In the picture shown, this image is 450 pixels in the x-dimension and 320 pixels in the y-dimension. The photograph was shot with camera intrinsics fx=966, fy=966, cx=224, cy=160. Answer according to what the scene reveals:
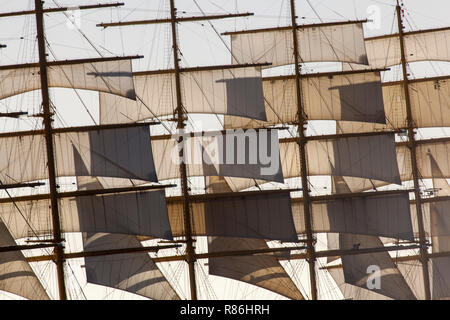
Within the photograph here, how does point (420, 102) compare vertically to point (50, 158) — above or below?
above

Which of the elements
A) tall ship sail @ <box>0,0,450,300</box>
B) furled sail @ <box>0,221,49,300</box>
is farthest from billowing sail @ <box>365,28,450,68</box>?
furled sail @ <box>0,221,49,300</box>

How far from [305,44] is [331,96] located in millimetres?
2725

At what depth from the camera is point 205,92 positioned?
41969 mm

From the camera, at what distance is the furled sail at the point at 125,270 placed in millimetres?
38750

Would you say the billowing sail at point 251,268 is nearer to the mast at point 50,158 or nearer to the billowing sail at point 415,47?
the mast at point 50,158

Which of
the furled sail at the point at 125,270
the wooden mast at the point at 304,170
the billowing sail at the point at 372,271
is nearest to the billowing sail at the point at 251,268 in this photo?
the wooden mast at the point at 304,170

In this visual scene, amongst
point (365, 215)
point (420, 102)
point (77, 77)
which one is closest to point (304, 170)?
point (365, 215)

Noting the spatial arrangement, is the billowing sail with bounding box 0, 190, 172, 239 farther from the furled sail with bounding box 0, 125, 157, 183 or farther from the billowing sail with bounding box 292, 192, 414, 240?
the billowing sail with bounding box 292, 192, 414, 240

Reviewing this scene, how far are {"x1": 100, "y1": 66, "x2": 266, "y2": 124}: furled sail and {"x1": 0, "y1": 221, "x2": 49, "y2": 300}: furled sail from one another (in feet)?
26.3

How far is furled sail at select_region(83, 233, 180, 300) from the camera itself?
38.8m

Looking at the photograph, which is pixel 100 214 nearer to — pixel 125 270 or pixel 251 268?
pixel 125 270

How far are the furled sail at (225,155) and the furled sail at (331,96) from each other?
2971mm

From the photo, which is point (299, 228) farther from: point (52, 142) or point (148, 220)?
point (52, 142)
